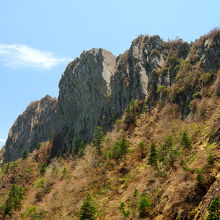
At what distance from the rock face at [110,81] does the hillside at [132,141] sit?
303 millimetres

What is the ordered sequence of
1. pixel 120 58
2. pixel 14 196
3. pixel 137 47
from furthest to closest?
1. pixel 120 58
2. pixel 137 47
3. pixel 14 196

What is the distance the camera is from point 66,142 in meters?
90.2

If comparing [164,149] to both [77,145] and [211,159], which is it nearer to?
[211,159]

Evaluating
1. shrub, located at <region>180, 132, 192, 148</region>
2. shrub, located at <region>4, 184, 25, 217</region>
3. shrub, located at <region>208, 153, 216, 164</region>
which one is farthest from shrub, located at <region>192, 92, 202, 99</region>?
shrub, located at <region>4, 184, 25, 217</region>

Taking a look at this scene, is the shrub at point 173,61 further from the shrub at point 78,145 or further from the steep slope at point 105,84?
the shrub at point 78,145

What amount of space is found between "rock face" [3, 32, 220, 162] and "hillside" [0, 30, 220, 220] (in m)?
0.30

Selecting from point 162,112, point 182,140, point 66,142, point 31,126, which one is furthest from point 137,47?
point 31,126

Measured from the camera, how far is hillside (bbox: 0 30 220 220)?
105ft

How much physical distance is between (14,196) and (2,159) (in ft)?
237

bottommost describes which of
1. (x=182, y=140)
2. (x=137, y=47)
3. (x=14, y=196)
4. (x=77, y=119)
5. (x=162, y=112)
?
(x=14, y=196)

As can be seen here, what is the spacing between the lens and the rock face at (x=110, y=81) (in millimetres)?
66688

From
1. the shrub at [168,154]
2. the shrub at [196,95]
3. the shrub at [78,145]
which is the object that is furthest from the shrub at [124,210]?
the shrub at [78,145]

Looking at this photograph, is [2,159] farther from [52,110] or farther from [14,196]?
[14,196]

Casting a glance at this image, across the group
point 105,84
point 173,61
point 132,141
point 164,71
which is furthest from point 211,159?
point 105,84
